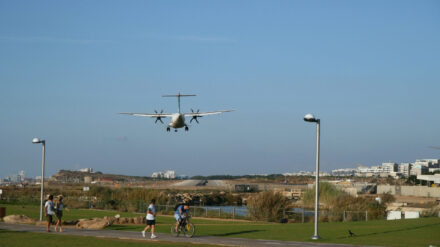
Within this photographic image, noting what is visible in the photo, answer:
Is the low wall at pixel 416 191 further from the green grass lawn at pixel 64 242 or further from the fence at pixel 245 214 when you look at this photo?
the green grass lawn at pixel 64 242

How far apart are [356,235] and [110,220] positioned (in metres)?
15.8

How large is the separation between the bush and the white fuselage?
32.4 ft

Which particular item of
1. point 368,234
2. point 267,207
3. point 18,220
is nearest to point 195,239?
point 368,234

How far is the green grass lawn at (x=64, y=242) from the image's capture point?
28547mm

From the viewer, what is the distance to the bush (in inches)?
2281

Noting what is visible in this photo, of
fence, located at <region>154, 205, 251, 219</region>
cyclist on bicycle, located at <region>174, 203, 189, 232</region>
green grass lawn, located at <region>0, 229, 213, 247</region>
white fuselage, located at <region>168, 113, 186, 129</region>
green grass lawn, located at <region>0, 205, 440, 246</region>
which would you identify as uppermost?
white fuselage, located at <region>168, 113, 186, 129</region>

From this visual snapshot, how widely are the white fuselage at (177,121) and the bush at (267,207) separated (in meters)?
9.87

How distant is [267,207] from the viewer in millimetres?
58375

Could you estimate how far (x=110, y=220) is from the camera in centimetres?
4078

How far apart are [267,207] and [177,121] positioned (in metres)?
11.5

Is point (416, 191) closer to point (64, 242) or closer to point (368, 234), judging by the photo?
point (368, 234)

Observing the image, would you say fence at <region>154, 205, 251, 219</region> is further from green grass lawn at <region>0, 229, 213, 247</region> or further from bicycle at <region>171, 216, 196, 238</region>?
green grass lawn at <region>0, 229, 213, 247</region>

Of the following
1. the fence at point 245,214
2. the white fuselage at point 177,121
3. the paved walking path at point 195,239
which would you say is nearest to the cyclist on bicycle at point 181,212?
the paved walking path at point 195,239

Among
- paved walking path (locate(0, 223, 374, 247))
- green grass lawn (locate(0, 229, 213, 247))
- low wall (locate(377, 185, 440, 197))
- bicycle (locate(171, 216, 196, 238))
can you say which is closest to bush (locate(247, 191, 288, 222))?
paved walking path (locate(0, 223, 374, 247))
